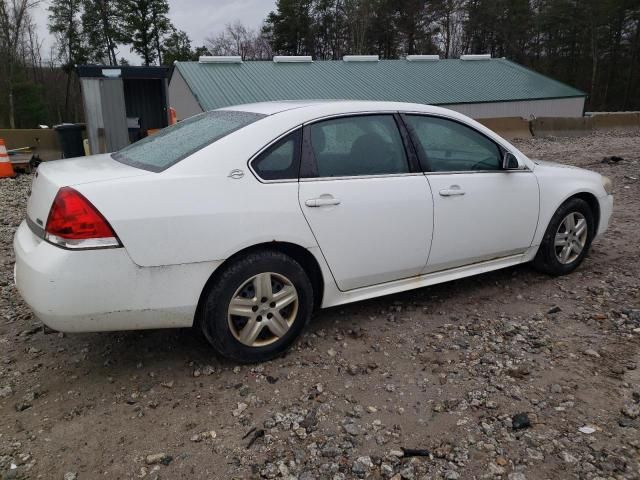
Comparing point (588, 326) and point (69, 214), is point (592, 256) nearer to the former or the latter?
point (588, 326)

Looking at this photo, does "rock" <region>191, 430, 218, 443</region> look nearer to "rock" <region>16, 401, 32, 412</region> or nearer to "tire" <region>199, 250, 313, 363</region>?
"tire" <region>199, 250, 313, 363</region>

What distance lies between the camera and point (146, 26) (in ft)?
151

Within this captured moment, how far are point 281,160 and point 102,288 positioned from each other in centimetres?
127

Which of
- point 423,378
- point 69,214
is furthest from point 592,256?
point 69,214

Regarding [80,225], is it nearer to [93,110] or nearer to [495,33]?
[93,110]

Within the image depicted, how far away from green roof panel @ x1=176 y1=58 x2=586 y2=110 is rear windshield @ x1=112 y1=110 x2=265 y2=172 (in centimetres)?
1852

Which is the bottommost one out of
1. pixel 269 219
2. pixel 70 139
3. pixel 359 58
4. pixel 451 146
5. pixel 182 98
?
pixel 70 139

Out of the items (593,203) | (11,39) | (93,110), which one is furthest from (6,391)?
(11,39)

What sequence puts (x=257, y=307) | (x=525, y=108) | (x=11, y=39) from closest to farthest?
(x=257, y=307)
(x=525, y=108)
(x=11, y=39)

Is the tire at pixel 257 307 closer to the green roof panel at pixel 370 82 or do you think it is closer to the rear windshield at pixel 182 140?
the rear windshield at pixel 182 140

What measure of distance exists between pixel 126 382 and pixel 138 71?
10053 mm

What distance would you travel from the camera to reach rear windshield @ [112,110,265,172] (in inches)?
121

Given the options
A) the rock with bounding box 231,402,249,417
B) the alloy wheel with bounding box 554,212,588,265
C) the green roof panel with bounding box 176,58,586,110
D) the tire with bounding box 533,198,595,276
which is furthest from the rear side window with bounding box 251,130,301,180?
the green roof panel with bounding box 176,58,586,110

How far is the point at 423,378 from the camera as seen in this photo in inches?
121
